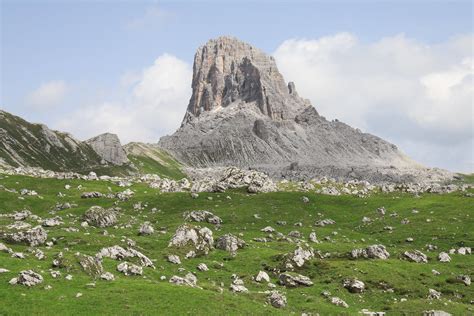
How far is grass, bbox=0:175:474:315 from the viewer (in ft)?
126

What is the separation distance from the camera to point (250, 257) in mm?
61219

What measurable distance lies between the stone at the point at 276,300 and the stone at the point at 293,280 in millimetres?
7258

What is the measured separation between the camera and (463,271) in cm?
6009

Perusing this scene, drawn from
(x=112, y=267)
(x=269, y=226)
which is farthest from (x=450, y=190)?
(x=112, y=267)

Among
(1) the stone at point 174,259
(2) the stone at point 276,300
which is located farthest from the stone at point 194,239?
(2) the stone at point 276,300

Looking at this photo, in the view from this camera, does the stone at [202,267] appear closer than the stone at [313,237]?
Yes

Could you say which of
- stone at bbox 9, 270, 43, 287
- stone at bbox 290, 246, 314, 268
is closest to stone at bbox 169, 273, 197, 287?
stone at bbox 9, 270, 43, 287

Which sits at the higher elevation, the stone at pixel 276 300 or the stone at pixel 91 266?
the stone at pixel 91 266

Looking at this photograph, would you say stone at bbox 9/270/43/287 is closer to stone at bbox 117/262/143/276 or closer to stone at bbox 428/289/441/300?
stone at bbox 117/262/143/276

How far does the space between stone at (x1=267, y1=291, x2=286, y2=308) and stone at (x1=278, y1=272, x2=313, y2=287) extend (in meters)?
7.26

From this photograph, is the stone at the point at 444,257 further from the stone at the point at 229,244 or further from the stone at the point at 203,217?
the stone at the point at 203,217

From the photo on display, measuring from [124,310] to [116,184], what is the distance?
312 ft

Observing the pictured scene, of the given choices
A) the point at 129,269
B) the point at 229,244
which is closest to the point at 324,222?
the point at 229,244

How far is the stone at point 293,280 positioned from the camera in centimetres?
5185
